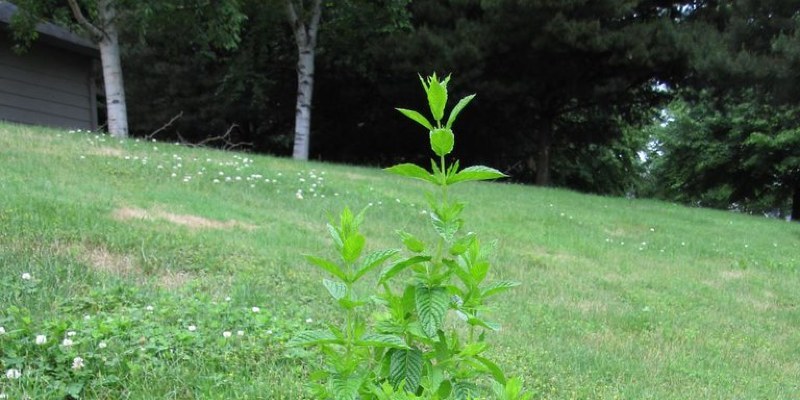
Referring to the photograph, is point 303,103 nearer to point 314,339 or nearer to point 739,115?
point 314,339

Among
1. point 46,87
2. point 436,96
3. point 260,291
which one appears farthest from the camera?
point 46,87

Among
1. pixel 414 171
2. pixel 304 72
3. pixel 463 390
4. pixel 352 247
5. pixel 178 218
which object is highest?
pixel 304 72

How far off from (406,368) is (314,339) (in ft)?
0.79

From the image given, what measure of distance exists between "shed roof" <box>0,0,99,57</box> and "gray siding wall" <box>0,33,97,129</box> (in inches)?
13.2

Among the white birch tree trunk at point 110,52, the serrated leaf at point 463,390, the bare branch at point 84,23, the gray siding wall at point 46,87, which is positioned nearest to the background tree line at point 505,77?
the white birch tree trunk at point 110,52

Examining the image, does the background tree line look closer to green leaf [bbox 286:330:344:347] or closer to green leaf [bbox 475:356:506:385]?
green leaf [bbox 286:330:344:347]

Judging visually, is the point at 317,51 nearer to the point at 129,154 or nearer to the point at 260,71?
the point at 260,71

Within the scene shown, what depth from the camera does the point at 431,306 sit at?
1555 mm

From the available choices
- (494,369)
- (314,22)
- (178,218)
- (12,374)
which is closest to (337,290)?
(494,369)

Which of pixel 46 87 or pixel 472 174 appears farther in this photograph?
pixel 46 87

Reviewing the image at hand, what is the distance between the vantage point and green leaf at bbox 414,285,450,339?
1.52 meters

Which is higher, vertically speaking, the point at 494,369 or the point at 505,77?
the point at 505,77

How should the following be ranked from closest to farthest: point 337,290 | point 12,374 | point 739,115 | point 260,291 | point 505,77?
point 337,290
point 12,374
point 260,291
point 505,77
point 739,115

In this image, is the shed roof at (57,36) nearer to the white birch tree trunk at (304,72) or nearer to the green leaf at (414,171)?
the white birch tree trunk at (304,72)
